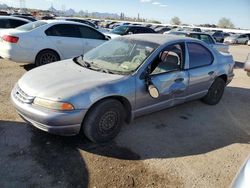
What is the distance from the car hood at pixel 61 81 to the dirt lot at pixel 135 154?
75 centimetres

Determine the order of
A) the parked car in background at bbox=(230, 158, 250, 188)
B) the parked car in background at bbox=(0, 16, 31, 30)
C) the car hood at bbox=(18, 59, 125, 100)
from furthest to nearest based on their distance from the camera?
the parked car in background at bbox=(0, 16, 31, 30), the car hood at bbox=(18, 59, 125, 100), the parked car in background at bbox=(230, 158, 250, 188)

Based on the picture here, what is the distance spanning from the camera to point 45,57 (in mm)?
8047

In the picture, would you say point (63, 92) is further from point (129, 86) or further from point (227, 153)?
point (227, 153)

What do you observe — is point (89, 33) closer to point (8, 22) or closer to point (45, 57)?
point (45, 57)

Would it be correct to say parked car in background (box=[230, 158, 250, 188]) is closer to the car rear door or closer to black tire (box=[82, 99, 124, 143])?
black tire (box=[82, 99, 124, 143])

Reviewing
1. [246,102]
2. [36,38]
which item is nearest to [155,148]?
[246,102]

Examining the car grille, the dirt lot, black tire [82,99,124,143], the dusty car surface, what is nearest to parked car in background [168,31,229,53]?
the dusty car surface

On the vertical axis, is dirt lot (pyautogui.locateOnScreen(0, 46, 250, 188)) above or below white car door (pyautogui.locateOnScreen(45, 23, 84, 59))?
below

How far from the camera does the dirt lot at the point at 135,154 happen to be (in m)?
3.31

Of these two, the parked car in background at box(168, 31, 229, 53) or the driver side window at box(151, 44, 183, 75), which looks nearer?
the driver side window at box(151, 44, 183, 75)

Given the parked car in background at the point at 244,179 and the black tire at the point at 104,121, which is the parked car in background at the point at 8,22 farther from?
the parked car in background at the point at 244,179

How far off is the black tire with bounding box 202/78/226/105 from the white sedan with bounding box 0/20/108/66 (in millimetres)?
4316

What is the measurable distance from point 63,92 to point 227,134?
Answer: 9.64ft

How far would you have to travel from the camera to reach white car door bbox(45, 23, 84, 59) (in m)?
8.16
